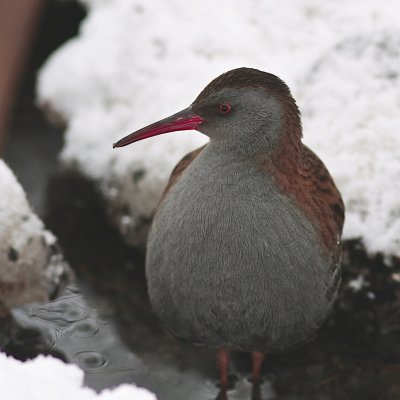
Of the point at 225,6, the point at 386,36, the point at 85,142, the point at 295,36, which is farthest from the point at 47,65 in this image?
the point at 386,36

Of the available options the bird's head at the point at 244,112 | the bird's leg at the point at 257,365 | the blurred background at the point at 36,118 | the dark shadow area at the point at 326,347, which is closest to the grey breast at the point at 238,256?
the bird's head at the point at 244,112

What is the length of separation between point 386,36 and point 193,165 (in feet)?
6.10

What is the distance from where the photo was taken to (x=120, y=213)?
16.0 ft

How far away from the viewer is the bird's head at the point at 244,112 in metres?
3.53

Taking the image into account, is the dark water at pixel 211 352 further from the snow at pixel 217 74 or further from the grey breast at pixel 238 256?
the grey breast at pixel 238 256

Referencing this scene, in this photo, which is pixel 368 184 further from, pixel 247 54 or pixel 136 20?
pixel 136 20

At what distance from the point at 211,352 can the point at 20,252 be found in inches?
43.3

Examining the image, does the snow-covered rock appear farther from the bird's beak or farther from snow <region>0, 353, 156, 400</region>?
snow <region>0, 353, 156, 400</region>

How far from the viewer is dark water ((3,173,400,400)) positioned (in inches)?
164

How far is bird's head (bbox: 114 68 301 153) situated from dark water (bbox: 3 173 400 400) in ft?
3.42

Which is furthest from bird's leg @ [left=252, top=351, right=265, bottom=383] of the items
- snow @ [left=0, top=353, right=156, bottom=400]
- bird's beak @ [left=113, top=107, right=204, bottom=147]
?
snow @ [left=0, top=353, right=156, bottom=400]

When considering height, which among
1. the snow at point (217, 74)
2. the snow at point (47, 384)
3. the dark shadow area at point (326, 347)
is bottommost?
the snow at point (47, 384)

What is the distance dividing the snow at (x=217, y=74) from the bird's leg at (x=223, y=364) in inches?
34.7

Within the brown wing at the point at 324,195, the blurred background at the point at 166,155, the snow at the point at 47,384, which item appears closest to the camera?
the snow at the point at 47,384
